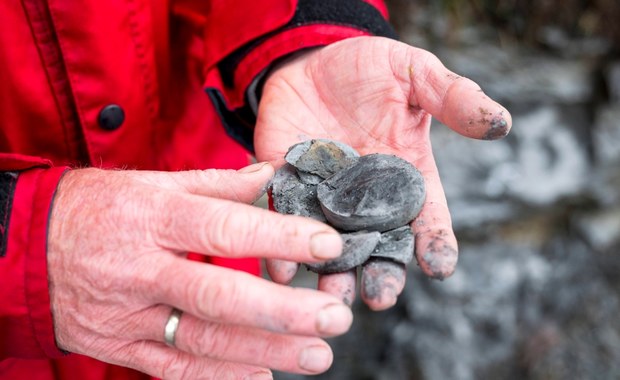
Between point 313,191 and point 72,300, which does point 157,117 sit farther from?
point 72,300

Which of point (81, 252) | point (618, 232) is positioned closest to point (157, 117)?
point (81, 252)

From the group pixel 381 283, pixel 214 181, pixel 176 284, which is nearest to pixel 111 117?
pixel 214 181

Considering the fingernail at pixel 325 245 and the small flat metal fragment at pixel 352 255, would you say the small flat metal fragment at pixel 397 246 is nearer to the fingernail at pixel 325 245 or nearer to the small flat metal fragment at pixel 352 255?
the small flat metal fragment at pixel 352 255

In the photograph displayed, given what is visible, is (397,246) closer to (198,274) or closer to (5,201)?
(198,274)

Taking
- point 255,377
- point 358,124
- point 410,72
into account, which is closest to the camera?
point 255,377

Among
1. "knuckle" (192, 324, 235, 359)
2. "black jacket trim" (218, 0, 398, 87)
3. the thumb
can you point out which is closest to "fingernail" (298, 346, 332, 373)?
"knuckle" (192, 324, 235, 359)

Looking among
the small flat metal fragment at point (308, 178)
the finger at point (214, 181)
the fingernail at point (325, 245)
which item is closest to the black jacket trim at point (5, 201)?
the finger at point (214, 181)
